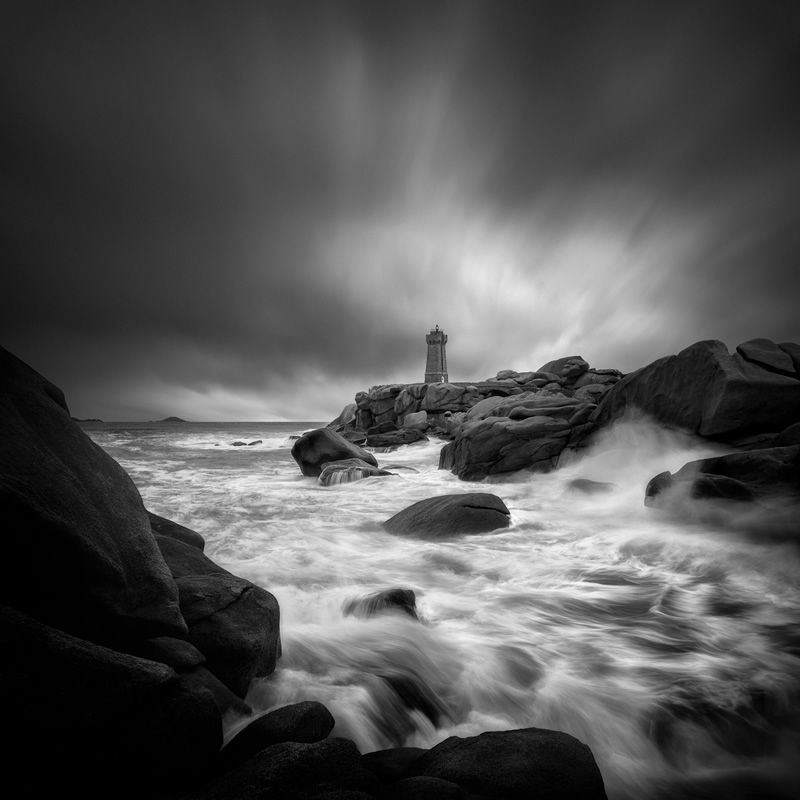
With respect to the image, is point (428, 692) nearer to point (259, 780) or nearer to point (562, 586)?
point (259, 780)

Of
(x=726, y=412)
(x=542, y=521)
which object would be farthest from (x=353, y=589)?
(x=726, y=412)

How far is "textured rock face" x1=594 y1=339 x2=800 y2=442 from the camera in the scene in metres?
8.79

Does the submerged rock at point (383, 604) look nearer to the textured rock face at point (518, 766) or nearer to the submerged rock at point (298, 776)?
the textured rock face at point (518, 766)

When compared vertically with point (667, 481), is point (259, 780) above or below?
below

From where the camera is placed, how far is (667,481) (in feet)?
25.4

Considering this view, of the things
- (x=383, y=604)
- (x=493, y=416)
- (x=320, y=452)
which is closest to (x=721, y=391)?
(x=493, y=416)

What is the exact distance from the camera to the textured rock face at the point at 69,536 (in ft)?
6.82

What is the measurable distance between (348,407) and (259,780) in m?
43.7

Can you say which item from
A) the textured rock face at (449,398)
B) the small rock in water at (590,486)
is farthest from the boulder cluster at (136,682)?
the textured rock face at (449,398)

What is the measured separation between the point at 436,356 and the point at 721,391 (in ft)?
207

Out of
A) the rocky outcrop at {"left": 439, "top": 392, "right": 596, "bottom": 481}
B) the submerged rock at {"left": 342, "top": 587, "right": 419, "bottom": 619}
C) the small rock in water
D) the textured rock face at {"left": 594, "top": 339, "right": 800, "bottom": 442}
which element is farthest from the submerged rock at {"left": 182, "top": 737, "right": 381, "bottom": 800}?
the rocky outcrop at {"left": 439, "top": 392, "right": 596, "bottom": 481}

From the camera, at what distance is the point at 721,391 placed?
30.0 feet

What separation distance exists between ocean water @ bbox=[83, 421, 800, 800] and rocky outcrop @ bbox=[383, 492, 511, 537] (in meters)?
0.26

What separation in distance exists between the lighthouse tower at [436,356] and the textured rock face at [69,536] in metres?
67.8
